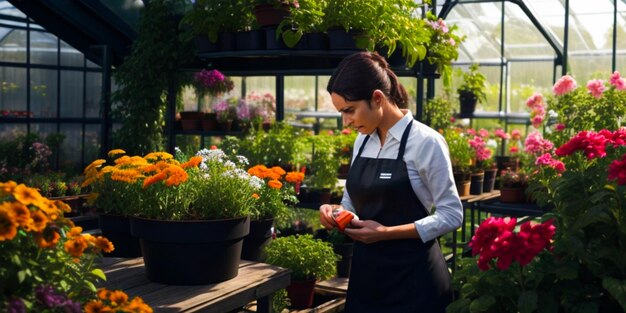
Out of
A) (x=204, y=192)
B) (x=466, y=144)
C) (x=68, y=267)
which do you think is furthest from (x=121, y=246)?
(x=466, y=144)

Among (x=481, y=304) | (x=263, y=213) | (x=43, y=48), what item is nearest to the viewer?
(x=481, y=304)

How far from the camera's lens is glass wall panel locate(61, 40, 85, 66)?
7223 millimetres

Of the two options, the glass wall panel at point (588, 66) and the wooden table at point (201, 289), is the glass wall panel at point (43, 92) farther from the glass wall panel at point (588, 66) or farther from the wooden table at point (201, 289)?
the glass wall panel at point (588, 66)

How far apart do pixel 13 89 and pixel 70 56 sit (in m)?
0.70

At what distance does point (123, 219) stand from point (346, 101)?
98 cm

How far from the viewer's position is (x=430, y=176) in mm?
2334

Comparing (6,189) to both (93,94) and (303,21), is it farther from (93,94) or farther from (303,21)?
(93,94)

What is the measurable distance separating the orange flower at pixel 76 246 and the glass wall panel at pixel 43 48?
570cm

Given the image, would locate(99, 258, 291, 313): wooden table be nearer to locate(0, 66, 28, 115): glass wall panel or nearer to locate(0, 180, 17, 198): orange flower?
locate(0, 180, 17, 198): orange flower

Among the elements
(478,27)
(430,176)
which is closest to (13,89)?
(430,176)

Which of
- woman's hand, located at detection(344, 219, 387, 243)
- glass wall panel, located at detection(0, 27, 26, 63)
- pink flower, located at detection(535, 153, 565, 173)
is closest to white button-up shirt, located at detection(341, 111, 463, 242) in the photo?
woman's hand, located at detection(344, 219, 387, 243)

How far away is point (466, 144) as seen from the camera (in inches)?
203

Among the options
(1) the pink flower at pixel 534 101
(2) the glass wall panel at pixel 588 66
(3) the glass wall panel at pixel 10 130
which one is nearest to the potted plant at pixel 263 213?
(1) the pink flower at pixel 534 101

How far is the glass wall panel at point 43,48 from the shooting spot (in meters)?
6.97
